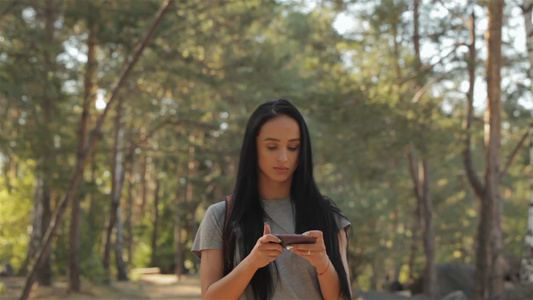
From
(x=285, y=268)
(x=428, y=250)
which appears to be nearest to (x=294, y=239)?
(x=285, y=268)

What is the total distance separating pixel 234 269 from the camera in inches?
91.2

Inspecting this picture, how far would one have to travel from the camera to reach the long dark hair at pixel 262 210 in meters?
2.43

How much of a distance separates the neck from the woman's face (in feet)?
0.20

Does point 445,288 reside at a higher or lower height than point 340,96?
lower

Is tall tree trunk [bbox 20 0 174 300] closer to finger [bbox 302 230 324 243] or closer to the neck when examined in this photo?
the neck

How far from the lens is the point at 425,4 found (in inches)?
587

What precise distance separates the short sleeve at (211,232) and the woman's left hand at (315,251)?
0.33m

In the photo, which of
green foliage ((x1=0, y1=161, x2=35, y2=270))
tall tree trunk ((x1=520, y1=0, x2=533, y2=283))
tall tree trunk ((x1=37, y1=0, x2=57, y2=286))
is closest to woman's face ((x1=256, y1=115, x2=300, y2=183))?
tall tree trunk ((x1=520, y1=0, x2=533, y2=283))

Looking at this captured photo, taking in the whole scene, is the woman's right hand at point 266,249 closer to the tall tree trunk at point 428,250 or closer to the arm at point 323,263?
the arm at point 323,263

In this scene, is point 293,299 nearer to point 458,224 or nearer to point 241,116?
point 241,116

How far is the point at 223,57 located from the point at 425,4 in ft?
32.5

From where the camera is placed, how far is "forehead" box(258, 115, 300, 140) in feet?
8.13

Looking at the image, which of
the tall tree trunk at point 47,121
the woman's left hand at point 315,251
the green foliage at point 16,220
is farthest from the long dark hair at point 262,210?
the green foliage at point 16,220

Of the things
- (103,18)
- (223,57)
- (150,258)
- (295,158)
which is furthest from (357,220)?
(150,258)
